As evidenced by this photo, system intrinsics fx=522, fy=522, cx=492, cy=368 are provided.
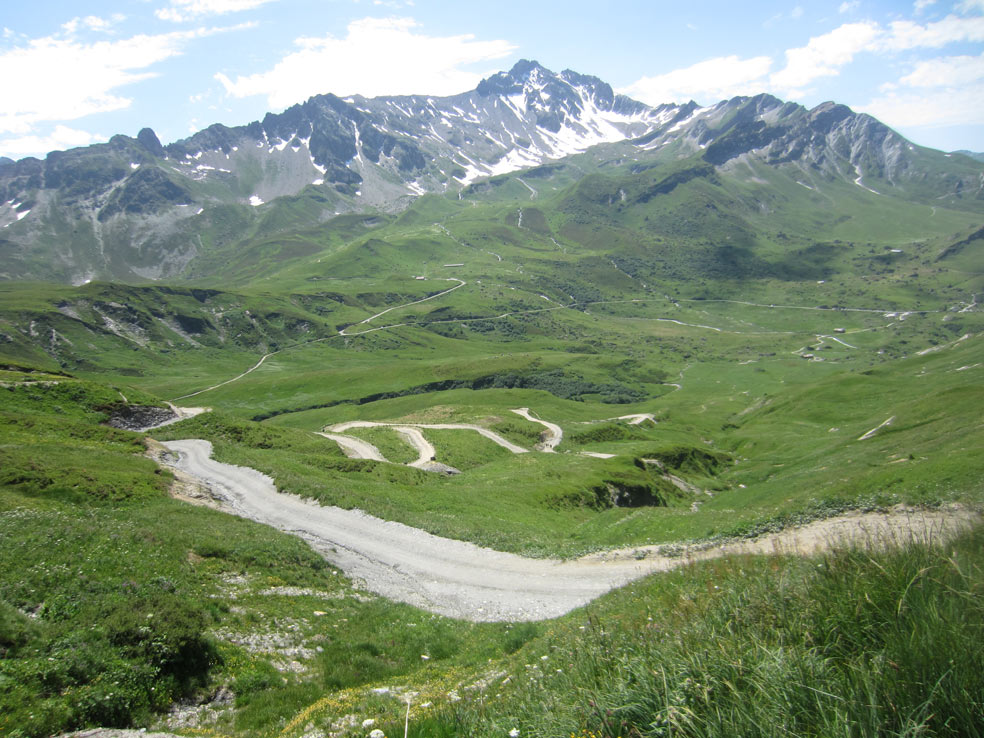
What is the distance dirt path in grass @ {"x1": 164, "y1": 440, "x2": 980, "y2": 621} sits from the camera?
71.2 ft

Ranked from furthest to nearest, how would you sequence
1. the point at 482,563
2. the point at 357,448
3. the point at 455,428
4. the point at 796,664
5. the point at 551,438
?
the point at 551,438 → the point at 455,428 → the point at 357,448 → the point at 482,563 → the point at 796,664

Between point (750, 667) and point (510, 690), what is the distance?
17.5ft

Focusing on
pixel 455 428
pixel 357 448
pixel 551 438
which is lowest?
pixel 551 438

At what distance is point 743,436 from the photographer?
108m

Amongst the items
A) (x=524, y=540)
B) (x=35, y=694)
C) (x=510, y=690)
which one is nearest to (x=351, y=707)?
(x=510, y=690)

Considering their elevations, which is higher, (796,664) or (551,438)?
(796,664)

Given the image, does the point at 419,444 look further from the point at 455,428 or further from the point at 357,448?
the point at 455,428

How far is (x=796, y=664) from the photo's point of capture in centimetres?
561

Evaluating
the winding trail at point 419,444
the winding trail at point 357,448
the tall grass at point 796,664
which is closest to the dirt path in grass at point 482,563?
the tall grass at point 796,664

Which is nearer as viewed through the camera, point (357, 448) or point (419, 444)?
point (357, 448)

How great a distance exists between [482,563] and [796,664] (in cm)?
2288

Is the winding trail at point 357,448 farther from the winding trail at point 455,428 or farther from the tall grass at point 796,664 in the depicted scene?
the tall grass at point 796,664

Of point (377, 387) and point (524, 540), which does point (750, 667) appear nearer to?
point (524, 540)

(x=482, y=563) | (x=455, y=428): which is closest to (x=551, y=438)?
(x=455, y=428)
